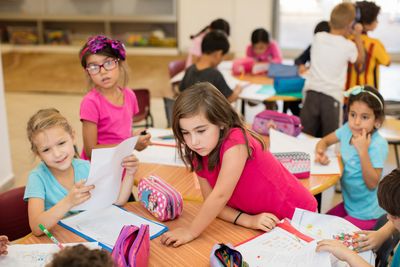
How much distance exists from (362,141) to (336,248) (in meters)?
1.00

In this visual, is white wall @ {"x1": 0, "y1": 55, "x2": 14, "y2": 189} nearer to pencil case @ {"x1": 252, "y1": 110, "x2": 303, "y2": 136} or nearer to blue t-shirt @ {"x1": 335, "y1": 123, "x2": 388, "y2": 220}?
pencil case @ {"x1": 252, "y1": 110, "x2": 303, "y2": 136}

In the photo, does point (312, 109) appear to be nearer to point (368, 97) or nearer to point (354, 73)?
point (354, 73)

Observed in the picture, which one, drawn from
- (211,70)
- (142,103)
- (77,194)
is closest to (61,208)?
(77,194)

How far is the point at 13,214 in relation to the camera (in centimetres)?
203

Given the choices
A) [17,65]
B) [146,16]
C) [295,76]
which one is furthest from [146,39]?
[295,76]

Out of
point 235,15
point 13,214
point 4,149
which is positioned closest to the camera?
point 13,214

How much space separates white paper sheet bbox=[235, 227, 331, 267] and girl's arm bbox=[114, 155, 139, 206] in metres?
0.55

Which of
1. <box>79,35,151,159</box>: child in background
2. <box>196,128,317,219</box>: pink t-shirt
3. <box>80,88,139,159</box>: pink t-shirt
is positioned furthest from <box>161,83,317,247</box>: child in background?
<box>80,88,139,159</box>: pink t-shirt

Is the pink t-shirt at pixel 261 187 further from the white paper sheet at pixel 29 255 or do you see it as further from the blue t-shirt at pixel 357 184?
the blue t-shirt at pixel 357 184

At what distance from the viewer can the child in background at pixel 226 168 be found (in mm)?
1761

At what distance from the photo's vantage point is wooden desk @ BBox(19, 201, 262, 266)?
64.1 inches


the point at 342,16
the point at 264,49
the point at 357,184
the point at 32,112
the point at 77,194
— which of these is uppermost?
the point at 342,16

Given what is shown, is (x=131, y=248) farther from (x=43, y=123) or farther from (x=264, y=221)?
(x=43, y=123)

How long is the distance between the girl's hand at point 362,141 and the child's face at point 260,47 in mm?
2490
